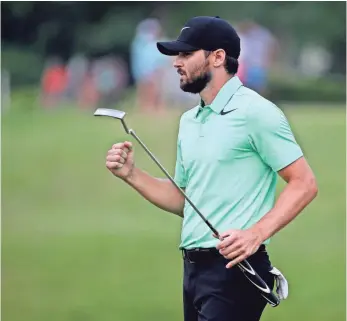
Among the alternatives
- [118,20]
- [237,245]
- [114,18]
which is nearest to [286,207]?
[237,245]

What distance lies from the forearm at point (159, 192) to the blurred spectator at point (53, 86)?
19981 millimetres

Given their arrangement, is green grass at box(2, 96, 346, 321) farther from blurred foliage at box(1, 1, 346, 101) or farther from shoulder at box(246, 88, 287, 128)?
blurred foliage at box(1, 1, 346, 101)

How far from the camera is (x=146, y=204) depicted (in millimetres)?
14453

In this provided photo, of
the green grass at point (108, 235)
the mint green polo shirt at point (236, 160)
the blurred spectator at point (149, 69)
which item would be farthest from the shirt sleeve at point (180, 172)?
the blurred spectator at point (149, 69)

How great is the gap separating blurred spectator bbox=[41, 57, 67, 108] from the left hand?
814 inches

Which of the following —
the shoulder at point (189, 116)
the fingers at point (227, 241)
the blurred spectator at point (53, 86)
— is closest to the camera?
the fingers at point (227, 241)

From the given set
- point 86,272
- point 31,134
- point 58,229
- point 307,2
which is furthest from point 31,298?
point 307,2

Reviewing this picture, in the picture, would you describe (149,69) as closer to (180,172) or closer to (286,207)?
(180,172)

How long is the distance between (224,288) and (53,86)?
23203mm

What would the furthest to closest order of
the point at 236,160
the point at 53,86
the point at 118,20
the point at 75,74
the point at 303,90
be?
the point at 118,20 → the point at 75,74 → the point at 303,90 → the point at 53,86 → the point at 236,160

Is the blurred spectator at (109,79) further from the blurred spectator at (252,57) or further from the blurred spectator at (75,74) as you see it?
the blurred spectator at (252,57)

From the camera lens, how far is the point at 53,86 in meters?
28.1

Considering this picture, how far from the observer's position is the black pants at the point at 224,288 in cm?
513

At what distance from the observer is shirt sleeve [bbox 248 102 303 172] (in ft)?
16.5
